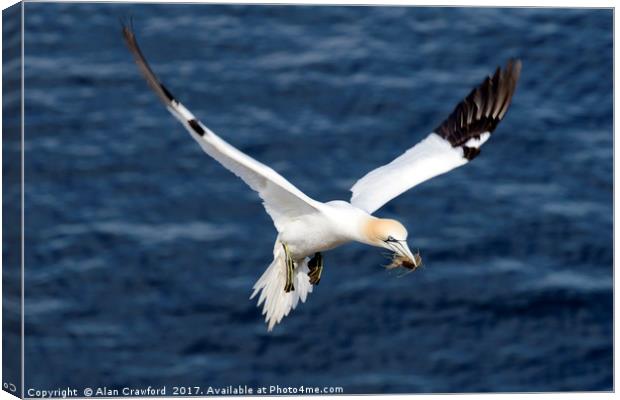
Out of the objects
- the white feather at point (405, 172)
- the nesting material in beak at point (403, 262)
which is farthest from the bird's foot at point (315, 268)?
the nesting material in beak at point (403, 262)

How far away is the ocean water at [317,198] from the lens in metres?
12.9

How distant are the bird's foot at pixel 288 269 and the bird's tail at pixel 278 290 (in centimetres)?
3

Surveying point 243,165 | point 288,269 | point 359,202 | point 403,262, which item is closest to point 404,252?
point 403,262

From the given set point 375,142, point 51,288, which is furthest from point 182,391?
point 375,142

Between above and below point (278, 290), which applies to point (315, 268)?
above

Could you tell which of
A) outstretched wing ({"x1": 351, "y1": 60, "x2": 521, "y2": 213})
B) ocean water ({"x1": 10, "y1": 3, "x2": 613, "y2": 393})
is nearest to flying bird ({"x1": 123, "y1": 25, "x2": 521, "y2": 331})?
outstretched wing ({"x1": 351, "y1": 60, "x2": 521, "y2": 213})

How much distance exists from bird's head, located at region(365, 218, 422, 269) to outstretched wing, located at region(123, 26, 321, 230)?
388 millimetres

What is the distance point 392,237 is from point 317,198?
1.26 metres

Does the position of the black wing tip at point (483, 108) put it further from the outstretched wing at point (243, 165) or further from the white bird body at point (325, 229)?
the outstretched wing at point (243, 165)

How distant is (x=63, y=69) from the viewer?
42.4ft

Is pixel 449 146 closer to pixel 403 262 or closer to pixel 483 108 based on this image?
pixel 483 108

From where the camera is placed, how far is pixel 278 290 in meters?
13.2

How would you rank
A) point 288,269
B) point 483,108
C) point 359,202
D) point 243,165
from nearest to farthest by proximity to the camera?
point 243,165 < point 359,202 < point 288,269 < point 483,108

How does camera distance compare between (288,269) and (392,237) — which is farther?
(288,269)
